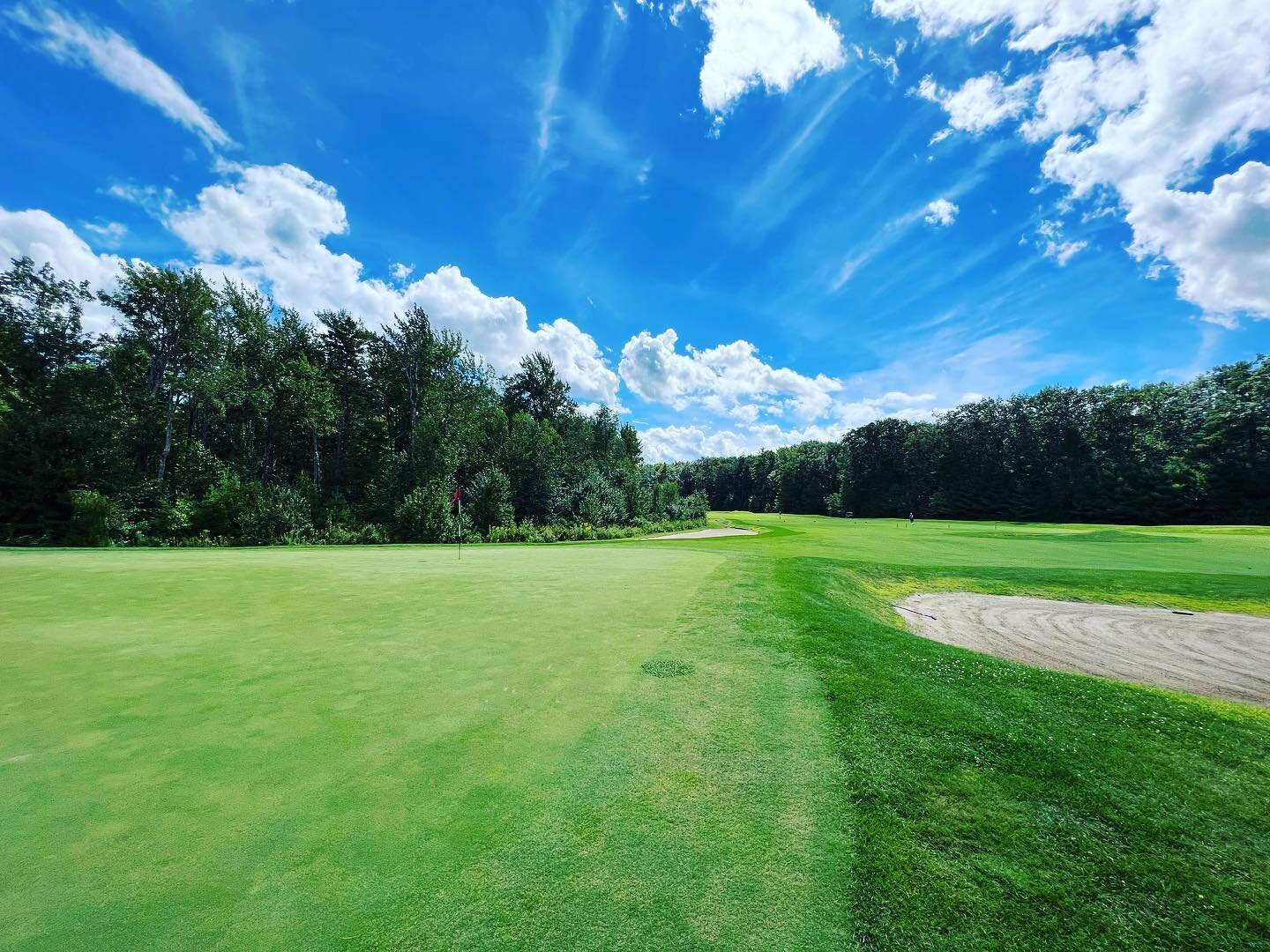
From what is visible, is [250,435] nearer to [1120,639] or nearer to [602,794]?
[602,794]

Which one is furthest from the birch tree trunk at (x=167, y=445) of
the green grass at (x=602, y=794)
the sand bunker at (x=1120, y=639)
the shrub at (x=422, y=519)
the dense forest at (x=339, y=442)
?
the sand bunker at (x=1120, y=639)

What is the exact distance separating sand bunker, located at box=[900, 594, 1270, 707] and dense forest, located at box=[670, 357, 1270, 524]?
54.1 meters

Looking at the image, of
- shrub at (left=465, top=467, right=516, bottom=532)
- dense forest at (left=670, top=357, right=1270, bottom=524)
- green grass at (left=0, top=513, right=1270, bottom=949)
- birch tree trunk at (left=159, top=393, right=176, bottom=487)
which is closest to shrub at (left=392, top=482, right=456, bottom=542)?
shrub at (left=465, top=467, right=516, bottom=532)

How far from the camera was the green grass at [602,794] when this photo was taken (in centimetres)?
218

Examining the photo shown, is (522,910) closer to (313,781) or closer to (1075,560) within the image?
(313,781)

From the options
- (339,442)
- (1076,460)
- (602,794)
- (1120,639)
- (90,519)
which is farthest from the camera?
(1076,460)

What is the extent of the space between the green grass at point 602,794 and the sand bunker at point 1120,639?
2342 millimetres

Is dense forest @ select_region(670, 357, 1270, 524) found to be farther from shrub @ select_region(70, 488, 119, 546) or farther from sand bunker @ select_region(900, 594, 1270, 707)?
shrub @ select_region(70, 488, 119, 546)

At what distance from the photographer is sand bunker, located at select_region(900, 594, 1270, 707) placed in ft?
21.5

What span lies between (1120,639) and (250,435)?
40.3 meters

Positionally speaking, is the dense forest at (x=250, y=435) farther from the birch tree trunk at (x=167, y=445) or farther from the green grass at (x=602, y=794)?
the green grass at (x=602, y=794)

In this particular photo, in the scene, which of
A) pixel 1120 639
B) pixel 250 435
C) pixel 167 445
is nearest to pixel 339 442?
pixel 250 435

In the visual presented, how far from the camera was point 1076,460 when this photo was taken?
56375 millimetres

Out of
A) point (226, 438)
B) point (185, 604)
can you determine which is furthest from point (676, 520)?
point (185, 604)
